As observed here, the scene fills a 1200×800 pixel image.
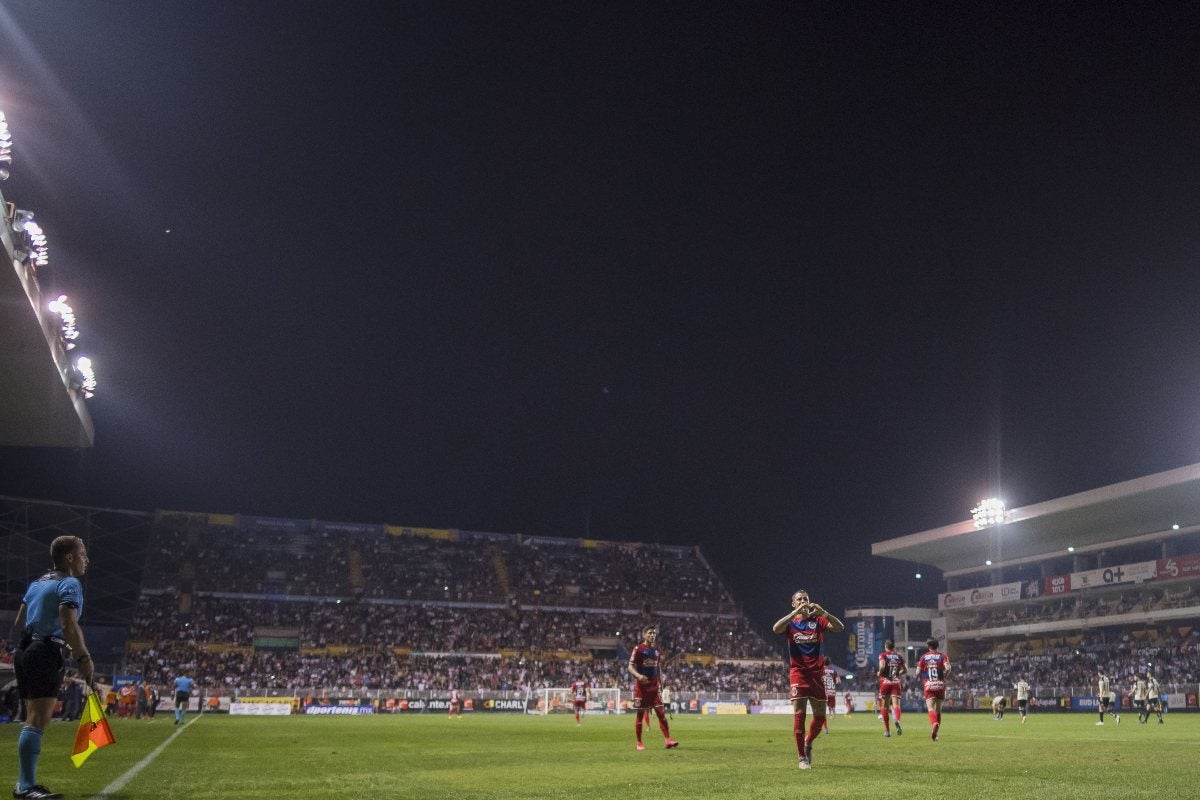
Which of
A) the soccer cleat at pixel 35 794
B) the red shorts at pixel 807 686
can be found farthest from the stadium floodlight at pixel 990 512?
the soccer cleat at pixel 35 794

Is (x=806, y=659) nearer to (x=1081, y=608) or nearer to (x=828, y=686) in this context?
(x=828, y=686)

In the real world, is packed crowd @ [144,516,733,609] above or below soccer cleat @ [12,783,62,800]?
above

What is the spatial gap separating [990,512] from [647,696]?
59.5 metres

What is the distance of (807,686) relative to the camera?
1366 cm

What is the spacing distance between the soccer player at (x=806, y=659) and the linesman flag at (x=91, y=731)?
25.7 ft

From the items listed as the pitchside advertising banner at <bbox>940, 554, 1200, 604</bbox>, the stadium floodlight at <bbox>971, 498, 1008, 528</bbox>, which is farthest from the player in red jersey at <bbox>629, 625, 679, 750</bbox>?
the stadium floodlight at <bbox>971, 498, 1008, 528</bbox>

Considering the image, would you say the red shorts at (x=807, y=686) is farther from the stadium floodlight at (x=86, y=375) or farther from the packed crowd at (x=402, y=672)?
the packed crowd at (x=402, y=672)

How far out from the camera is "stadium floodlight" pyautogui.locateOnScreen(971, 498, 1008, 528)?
72.9 m

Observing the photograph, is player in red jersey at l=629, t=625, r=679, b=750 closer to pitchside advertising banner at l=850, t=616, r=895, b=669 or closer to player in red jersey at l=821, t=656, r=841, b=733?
player in red jersey at l=821, t=656, r=841, b=733

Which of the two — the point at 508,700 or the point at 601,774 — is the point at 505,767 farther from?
the point at 508,700

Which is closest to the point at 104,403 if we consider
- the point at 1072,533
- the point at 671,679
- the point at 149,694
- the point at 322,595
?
the point at 149,694

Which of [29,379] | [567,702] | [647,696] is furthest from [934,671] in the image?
[567,702]

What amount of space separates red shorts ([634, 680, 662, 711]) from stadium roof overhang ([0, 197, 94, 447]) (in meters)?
19.4

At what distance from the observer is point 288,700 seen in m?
52.6
